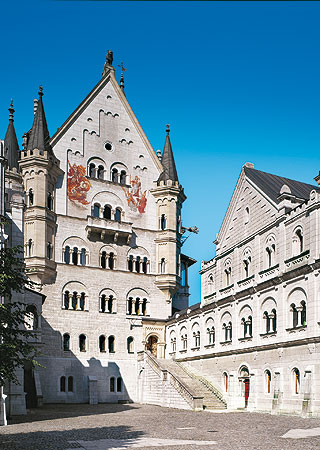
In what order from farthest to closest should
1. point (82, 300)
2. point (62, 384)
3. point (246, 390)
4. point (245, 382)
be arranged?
point (82, 300) → point (62, 384) → point (245, 382) → point (246, 390)

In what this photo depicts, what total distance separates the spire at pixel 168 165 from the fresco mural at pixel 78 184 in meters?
8.96

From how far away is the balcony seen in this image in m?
62.1

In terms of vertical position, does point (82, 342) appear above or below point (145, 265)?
below

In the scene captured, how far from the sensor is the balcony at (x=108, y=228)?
6209 centimetres

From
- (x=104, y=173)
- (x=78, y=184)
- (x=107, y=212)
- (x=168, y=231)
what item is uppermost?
(x=104, y=173)

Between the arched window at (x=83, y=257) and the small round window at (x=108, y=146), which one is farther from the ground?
the small round window at (x=108, y=146)

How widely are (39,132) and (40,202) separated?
25.7 ft

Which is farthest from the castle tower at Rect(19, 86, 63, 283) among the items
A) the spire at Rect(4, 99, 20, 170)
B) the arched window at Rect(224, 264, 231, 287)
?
the arched window at Rect(224, 264, 231, 287)

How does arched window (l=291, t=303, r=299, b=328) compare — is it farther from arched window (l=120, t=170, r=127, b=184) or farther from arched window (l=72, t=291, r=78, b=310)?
arched window (l=120, t=170, r=127, b=184)

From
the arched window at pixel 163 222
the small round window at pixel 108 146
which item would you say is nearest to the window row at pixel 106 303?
the arched window at pixel 163 222

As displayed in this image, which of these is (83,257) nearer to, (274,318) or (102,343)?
(102,343)

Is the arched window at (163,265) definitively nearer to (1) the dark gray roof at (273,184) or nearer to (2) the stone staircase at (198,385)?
(2) the stone staircase at (198,385)

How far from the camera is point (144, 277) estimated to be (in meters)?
64.7

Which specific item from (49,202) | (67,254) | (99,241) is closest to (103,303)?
(67,254)
